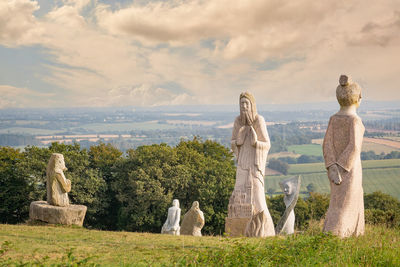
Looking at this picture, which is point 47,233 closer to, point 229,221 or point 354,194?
point 229,221

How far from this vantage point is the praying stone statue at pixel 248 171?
12617 mm

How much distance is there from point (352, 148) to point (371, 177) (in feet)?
166

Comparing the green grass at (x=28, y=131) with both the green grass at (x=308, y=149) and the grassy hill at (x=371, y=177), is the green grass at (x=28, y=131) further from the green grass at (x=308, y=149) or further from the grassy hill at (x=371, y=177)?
the grassy hill at (x=371, y=177)

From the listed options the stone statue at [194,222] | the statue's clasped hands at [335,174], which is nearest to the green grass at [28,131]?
the stone statue at [194,222]

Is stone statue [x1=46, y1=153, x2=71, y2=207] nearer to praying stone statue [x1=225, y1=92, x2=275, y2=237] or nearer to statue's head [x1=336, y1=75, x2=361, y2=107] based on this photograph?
praying stone statue [x1=225, y1=92, x2=275, y2=237]

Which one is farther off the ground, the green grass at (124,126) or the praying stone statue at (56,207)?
the green grass at (124,126)

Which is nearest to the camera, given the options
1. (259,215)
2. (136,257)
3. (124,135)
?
(136,257)

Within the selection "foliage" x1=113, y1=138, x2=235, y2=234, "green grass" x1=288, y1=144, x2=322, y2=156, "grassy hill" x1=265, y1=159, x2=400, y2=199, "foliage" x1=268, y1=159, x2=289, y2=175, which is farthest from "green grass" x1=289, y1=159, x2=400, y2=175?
"foliage" x1=113, y1=138, x2=235, y2=234

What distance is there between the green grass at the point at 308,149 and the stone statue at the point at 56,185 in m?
67.1

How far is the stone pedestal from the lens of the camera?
51.5ft

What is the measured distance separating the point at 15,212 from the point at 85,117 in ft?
344

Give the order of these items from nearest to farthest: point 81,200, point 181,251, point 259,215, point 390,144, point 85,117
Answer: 1. point 181,251
2. point 259,215
3. point 81,200
4. point 390,144
5. point 85,117

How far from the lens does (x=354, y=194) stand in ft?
30.8

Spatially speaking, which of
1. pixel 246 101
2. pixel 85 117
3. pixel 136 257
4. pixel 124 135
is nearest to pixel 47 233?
pixel 136 257
